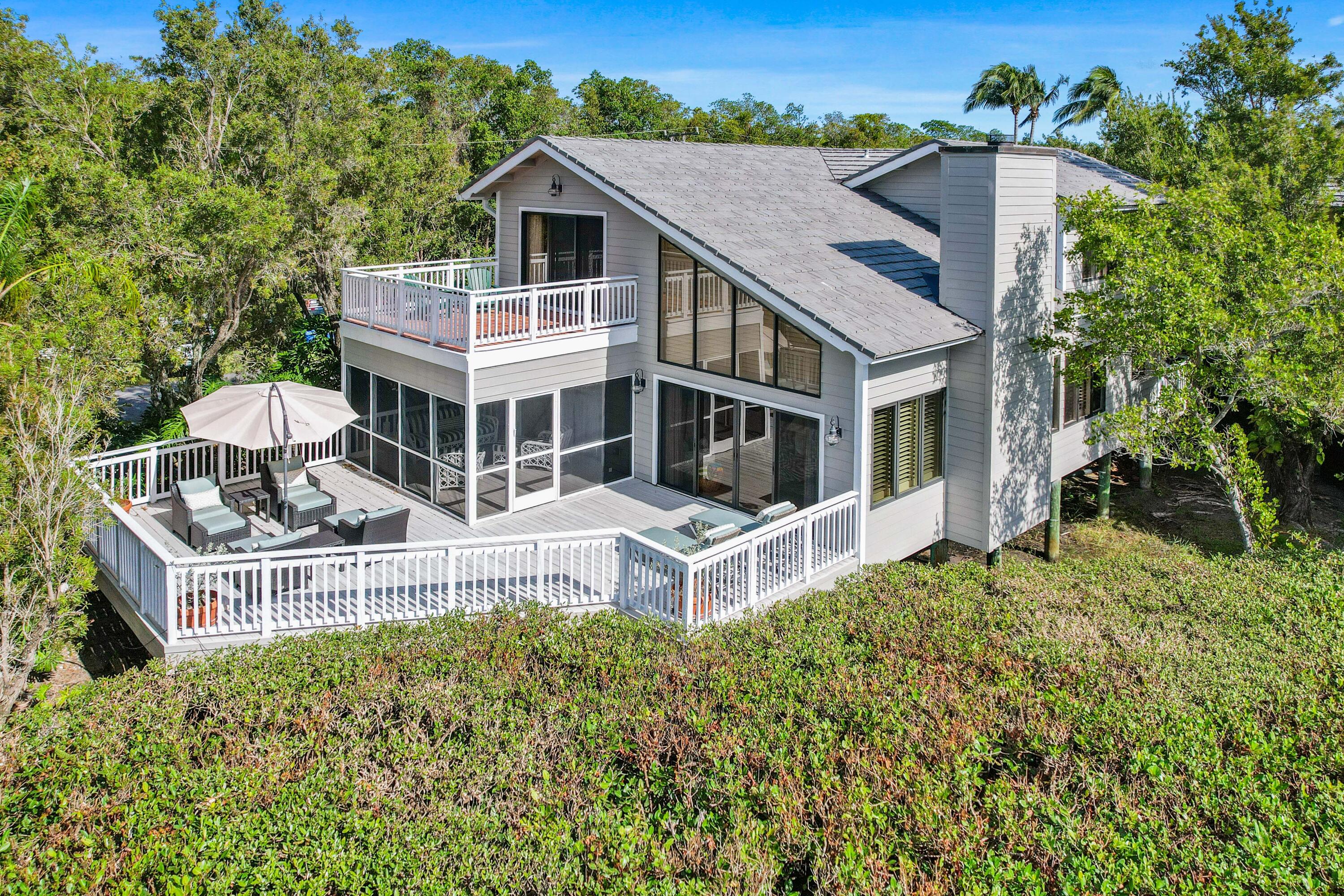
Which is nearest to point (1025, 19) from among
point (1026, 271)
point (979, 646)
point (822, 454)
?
point (1026, 271)

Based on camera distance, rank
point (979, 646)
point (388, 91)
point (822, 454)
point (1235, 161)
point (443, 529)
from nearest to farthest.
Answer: point (979, 646) → point (822, 454) → point (443, 529) → point (1235, 161) → point (388, 91)

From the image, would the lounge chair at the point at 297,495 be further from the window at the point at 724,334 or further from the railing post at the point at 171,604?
the window at the point at 724,334

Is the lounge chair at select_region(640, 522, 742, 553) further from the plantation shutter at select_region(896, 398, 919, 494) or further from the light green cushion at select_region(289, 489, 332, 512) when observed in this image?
the light green cushion at select_region(289, 489, 332, 512)

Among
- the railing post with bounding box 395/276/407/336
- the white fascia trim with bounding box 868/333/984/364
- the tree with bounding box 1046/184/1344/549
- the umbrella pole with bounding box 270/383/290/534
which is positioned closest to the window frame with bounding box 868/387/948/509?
the white fascia trim with bounding box 868/333/984/364

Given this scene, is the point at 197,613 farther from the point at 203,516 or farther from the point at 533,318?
the point at 533,318

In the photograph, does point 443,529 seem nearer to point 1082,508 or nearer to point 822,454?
point 822,454

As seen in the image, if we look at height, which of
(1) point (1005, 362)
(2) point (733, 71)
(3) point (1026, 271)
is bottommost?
(1) point (1005, 362)
